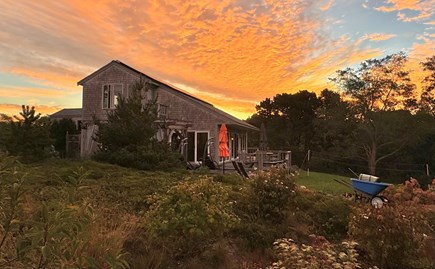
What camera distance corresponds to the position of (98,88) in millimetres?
23453

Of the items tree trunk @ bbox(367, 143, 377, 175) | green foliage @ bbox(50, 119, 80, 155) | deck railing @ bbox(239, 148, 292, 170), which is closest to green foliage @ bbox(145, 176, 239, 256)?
deck railing @ bbox(239, 148, 292, 170)

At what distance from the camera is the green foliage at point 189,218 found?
15.9 ft

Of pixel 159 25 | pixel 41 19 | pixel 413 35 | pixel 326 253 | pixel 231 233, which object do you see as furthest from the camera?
pixel 413 35

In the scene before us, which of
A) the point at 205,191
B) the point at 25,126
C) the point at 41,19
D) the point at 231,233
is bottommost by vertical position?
the point at 231,233

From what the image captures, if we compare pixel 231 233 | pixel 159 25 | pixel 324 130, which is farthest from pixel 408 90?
pixel 231 233

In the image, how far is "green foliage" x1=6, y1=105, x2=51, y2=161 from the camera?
13.7 m

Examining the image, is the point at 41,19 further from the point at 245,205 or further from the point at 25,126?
the point at 245,205

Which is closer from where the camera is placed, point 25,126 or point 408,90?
point 25,126

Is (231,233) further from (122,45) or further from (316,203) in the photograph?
(122,45)

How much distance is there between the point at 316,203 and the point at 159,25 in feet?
30.3

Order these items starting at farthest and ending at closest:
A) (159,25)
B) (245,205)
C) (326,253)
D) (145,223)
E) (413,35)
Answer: (413,35), (159,25), (245,205), (145,223), (326,253)

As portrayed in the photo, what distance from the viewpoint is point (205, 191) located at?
5309 millimetres

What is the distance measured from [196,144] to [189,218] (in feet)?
57.8

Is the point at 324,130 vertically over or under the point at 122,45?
under
